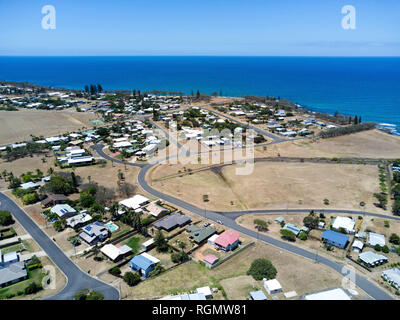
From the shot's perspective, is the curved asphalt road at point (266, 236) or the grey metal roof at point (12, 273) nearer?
the curved asphalt road at point (266, 236)

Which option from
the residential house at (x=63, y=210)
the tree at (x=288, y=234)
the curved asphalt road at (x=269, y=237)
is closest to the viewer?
the curved asphalt road at (x=269, y=237)

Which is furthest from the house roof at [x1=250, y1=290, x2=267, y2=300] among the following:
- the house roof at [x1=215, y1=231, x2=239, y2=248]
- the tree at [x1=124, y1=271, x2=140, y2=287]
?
the tree at [x1=124, y1=271, x2=140, y2=287]

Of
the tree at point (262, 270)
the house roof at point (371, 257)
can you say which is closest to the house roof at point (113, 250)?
the tree at point (262, 270)

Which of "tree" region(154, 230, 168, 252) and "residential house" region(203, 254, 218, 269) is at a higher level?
"tree" region(154, 230, 168, 252)

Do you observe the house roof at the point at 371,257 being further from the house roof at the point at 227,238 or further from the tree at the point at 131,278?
the tree at the point at 131,278

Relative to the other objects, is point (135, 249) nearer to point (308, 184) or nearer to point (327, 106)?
point (308, 184)

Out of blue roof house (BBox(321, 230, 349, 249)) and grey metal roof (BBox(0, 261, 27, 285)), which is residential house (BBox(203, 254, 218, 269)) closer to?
blue roof house (BBox(321, 230, 349, 249))
